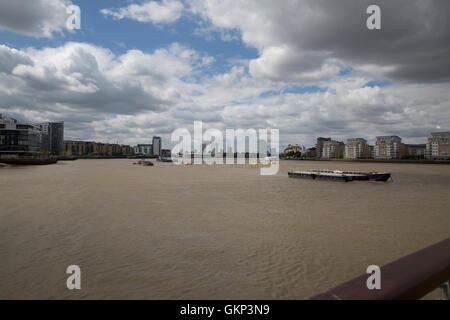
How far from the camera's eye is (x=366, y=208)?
15.3 metres

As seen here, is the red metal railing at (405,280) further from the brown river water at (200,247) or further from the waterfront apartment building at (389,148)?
the waterfront apartment building at (389,148)

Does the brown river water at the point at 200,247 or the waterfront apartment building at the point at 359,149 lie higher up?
the waterfront apartment building at the point at 359,149

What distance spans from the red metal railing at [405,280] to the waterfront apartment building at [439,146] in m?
178

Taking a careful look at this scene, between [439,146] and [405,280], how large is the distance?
614 feet

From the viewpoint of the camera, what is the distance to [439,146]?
149 m

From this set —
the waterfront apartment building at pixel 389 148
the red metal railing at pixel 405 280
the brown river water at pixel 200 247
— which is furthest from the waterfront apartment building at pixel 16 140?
the waterfront apartment building at pixel 389 148

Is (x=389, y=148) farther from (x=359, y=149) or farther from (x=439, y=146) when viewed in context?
(x=439, y=146)

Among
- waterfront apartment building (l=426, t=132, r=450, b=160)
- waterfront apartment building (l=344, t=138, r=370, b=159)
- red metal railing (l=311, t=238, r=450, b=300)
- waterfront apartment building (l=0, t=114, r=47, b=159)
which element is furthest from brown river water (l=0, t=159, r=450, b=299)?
waterfront apartment building (l=344, t=138, r=370, b=159)

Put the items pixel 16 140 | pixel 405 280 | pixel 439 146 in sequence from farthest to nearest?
pixel 439 146
pixel 16 140
pixel 405 280

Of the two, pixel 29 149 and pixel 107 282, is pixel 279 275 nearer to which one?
pixel 107 282

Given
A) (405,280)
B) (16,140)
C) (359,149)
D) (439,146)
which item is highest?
(439,146)

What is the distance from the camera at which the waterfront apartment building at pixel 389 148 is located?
564 feet

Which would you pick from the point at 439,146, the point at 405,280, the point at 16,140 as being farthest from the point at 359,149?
the point at 405,280
